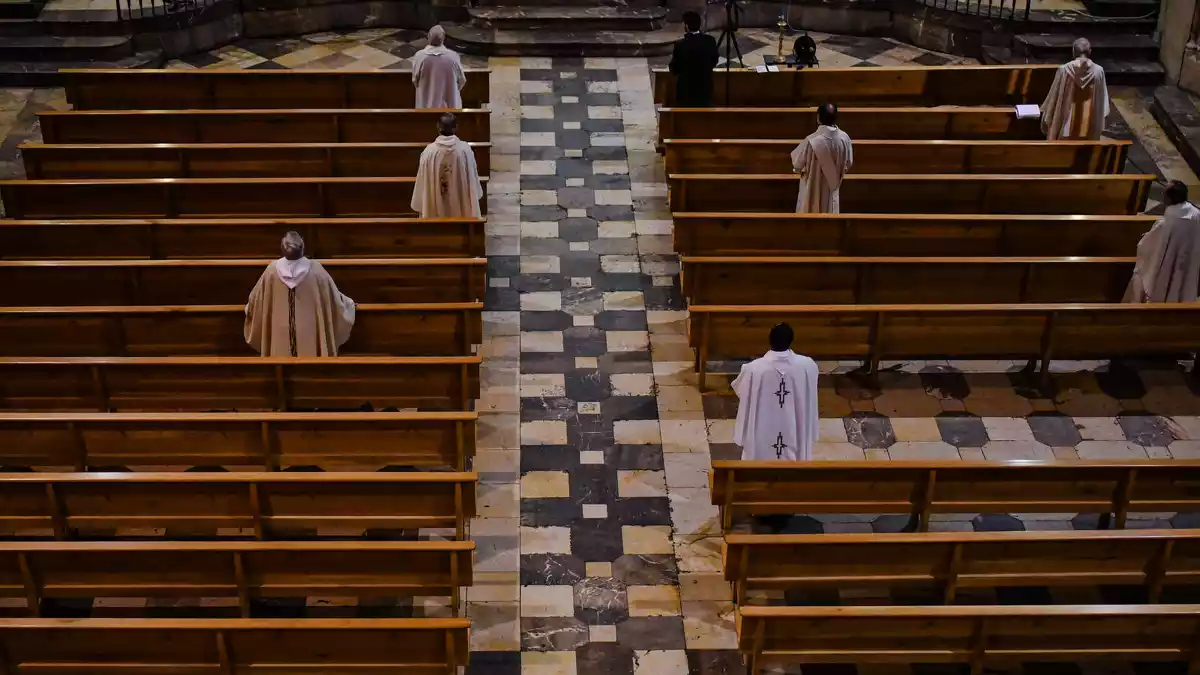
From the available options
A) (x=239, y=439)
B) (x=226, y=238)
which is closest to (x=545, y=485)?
(x=239, y=439)

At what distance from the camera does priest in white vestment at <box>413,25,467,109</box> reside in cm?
1137

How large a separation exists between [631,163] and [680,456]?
4147mm

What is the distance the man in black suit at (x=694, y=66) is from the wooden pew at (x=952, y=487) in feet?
16.0

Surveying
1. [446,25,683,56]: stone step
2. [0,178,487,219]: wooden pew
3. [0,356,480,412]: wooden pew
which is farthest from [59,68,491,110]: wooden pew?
[0,356,480,412]: wooden pew

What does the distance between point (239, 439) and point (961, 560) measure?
380cm

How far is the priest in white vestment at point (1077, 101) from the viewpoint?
1103 centimetres

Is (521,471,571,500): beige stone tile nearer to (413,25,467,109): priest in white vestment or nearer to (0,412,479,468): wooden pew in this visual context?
(0,412,479,468): wooden pew

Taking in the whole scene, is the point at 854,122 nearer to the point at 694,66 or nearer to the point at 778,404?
the point at 694,66

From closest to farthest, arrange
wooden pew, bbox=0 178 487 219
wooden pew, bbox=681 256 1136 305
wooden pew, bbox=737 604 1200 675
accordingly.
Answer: wooden pew, bbox=737 604 1200 675
wooden pew, bbox=681 256 1136 305
wooden pew, bbox=0 178 487 219

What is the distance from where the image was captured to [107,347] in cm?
871

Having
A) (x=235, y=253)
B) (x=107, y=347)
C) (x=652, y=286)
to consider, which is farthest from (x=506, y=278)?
(x=107, y=347)

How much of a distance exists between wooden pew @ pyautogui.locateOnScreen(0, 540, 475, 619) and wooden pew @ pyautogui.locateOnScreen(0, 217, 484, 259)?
3.32 meters

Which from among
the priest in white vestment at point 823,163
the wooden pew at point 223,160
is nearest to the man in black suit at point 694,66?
the priest in white vestment at point 823,163

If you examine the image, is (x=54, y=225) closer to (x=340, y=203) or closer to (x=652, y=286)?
(x=340, y=203)
